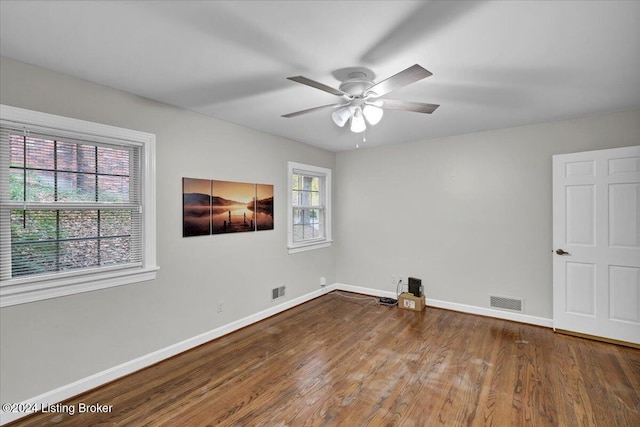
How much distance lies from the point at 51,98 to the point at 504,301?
515cm

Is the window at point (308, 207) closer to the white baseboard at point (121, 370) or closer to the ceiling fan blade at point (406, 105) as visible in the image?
the white baseboard at point (121, 370)

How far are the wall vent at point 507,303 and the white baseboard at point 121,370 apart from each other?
3003 mm

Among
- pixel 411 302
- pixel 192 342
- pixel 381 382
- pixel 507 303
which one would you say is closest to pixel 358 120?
pixel 381 382

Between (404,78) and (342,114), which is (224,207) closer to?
(342,114)

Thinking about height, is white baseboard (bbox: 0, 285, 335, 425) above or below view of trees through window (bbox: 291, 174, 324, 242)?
below

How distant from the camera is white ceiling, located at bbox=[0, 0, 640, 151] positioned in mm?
1583

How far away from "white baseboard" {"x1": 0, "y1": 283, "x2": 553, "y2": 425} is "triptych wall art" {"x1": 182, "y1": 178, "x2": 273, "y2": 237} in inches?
44.0

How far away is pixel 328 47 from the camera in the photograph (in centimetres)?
193

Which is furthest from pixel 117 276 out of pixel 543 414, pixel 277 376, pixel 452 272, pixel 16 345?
pixel 452 272

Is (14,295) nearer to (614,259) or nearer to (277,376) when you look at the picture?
(277,376)

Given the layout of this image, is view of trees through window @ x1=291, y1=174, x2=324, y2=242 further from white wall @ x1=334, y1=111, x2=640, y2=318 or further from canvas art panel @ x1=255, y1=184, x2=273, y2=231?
canvas art panel @ x1=255, y1=184, x2=273, y2=231

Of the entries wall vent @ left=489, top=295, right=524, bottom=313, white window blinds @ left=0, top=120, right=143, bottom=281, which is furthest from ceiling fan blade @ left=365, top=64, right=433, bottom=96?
wall vent @ left=489, top=295, right=524, bottom=313

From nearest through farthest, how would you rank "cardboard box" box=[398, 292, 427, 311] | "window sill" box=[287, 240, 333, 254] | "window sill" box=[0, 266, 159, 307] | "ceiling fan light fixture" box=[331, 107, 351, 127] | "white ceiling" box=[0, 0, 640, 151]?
"white ceiling" box=[0, 0, 640, 151] < "window sill" box=[0, 266, 159, 307] < "ceiling fan light fixture" box=[331, 107, 351, 127] < "cardboard box" box=[398, 292, 427, 311] < "window sill" box=[287, 240, 333, 254]

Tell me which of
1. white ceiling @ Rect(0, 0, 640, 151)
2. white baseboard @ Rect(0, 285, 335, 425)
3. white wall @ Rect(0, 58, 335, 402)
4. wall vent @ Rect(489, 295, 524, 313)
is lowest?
white baseboard @ Rect(0, 285, 335, 425)
